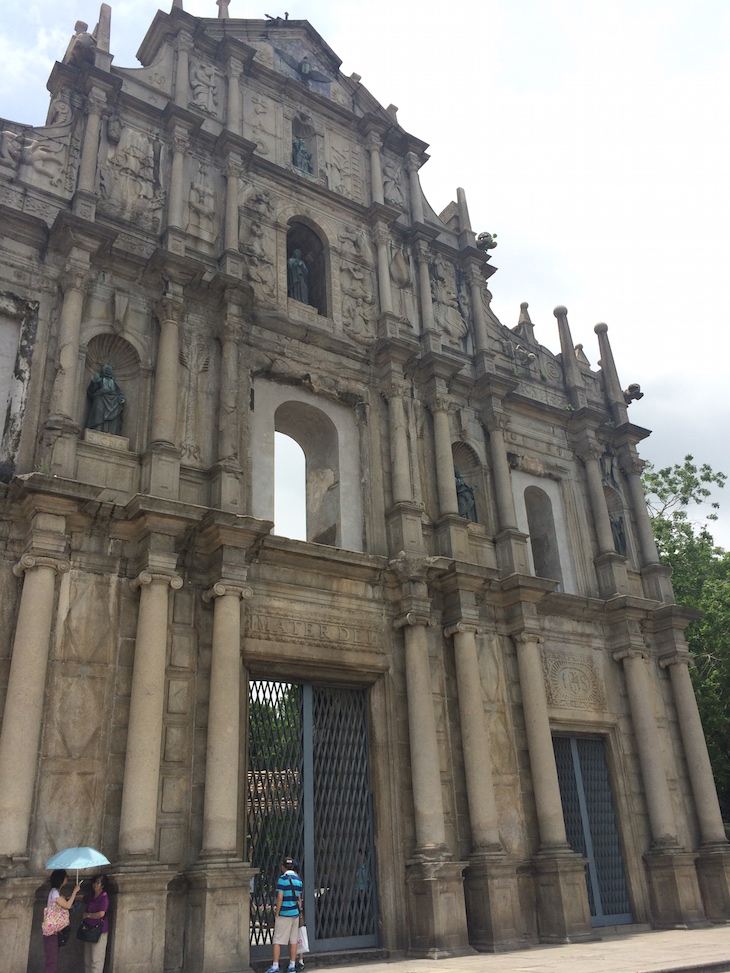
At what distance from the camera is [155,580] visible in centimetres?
1019

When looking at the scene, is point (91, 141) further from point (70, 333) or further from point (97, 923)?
point (97, 923)

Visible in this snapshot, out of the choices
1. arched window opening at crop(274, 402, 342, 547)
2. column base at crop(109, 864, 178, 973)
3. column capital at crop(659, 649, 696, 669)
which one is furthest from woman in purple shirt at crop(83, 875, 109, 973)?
column capital at crop(659, 649, 696, 669)

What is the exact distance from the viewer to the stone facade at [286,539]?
9523 millimetres

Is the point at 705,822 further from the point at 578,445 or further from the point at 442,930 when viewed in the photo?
the point at 578,445

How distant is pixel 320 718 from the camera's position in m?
11.7

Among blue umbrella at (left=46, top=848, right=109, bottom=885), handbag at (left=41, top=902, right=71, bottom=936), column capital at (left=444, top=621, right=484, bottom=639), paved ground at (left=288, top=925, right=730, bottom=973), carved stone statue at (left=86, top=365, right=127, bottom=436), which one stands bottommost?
paved ground at (left=288, top=925, right=730, bottom=973)

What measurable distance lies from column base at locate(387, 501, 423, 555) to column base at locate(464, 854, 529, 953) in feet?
15.2

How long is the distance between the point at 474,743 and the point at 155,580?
5389mm

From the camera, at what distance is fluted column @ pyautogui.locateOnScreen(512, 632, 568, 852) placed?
12484 mm

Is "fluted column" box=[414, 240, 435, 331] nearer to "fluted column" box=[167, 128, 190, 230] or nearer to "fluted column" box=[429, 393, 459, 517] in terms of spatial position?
"fluted column" box=[429, 393, 459, 517]

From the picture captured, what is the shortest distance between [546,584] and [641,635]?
2732 millimetres

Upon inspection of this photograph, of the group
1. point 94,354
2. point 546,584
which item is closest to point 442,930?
point 546,584

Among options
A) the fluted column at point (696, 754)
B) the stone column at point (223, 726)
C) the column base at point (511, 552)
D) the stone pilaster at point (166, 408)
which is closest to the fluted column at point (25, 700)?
the stone pilaster at point (166, 408)

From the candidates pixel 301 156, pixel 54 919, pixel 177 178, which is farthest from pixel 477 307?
pixel 54 919
